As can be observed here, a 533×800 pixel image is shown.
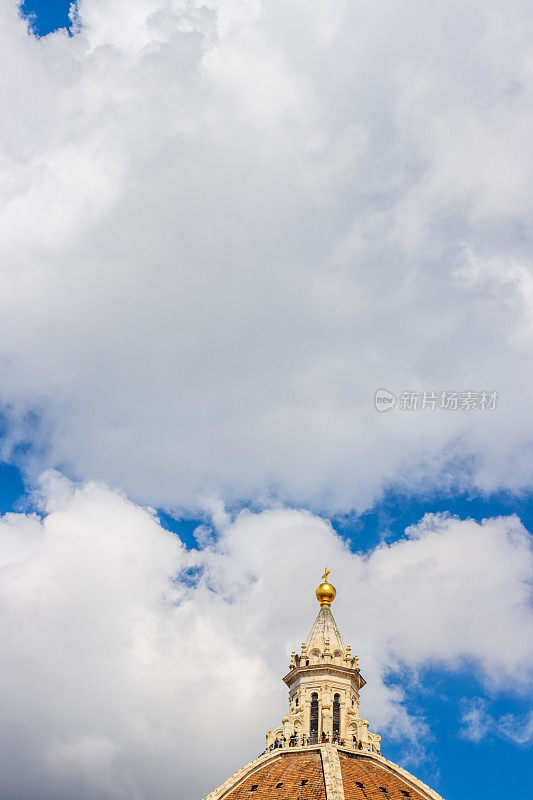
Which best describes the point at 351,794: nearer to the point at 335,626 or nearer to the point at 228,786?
the point at 228,786

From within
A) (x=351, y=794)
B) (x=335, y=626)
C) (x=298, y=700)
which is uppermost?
(x=335, y=626)

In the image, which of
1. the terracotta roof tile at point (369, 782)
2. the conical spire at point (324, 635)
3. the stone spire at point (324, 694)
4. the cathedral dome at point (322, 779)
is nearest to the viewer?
the cathedral dome at point (322, 779)

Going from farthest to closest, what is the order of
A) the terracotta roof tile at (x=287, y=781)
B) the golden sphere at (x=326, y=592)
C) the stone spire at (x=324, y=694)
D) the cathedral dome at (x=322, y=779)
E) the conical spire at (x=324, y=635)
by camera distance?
the golden sphere at (x=326, y=592), the conical spire at (x=324, y=635), the stone spire at (x=324, y=694), the cathedral dome at (x=322, y=779), the terracotta roof tile at (x=287, y=781)

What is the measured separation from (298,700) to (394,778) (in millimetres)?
12540

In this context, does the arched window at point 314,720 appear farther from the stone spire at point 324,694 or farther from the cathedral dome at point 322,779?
the cathedral dome at point 322,779

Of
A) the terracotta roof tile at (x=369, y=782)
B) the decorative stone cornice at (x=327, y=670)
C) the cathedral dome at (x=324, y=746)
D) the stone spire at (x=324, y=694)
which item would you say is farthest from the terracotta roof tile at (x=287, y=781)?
the decorative stone cornice at (x=327, y=670)

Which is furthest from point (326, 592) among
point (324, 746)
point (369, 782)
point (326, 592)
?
point (369, 782)

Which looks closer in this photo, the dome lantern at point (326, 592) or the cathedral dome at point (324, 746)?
the cathedral dome at point (324, 746)

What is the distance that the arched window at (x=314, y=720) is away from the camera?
8147 cm

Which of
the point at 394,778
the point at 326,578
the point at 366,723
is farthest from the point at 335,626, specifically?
the point at 394,778

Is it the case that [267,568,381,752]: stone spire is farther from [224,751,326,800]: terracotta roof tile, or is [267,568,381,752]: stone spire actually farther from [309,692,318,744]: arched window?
[224,751,326,800]: terracotta roof tile

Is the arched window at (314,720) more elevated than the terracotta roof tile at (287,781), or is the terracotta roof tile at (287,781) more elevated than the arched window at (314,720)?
the arched window at (314,720)

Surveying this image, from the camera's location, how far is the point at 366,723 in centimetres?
8206

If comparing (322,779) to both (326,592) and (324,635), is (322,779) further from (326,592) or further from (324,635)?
(326,592)
